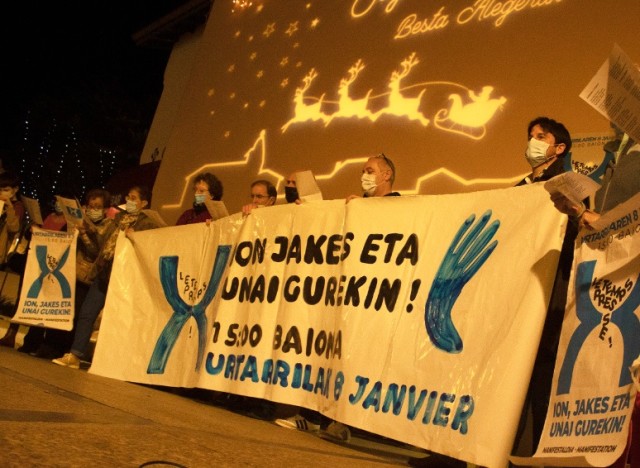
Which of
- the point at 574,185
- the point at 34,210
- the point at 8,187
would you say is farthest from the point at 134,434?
the point at 8,187

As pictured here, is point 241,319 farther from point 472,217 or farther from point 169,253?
point 472,217

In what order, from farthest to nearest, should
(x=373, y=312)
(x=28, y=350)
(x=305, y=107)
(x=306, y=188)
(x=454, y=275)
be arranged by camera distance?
(x=305, y=107)
(x=28, y=350)
(x=306, y=188)
(x=373, y=312)
(x=454, y=275)

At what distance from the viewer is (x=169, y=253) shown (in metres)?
6.13

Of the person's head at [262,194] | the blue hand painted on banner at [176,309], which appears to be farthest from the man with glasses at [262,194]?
the blue hand painted on banner at [176,309]

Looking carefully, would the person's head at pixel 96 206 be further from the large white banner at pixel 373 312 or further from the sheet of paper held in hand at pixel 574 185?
the sheet of paper held in hand at pixel 574 185

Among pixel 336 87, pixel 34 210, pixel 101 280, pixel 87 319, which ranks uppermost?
pixel 336 87

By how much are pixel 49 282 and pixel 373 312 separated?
4117mm

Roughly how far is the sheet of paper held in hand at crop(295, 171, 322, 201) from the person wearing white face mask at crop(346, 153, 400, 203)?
0.31 metres

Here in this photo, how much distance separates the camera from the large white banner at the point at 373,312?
3496mm

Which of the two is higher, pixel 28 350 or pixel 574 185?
pixel 574 185

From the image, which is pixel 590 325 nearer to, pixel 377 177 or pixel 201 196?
pixel 377 177

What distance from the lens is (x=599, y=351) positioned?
2.90 meters

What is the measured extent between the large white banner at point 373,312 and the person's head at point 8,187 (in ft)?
9.23

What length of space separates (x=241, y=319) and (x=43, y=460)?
290 cm
